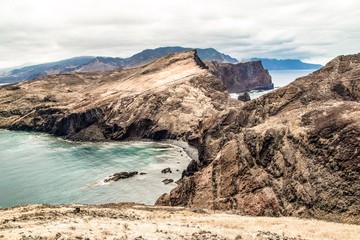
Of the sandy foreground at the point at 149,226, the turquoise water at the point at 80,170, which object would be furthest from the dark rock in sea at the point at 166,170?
the sandy foreground at the point at 149,226

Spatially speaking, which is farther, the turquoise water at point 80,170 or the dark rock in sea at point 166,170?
the dark rock in sea at point 166,170

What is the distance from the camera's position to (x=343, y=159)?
46906 millimetres

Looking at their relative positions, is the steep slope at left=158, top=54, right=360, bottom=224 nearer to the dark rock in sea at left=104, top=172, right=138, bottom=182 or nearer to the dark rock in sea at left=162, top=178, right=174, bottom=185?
the dark rock in sea at left=162, top=178, right=174, bottom=185

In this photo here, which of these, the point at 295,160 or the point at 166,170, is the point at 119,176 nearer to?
the point at 166,170

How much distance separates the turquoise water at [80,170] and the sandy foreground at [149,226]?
33.4 m

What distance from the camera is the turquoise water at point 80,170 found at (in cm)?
7712

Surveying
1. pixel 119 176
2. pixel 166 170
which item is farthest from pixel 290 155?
pixel 119 176

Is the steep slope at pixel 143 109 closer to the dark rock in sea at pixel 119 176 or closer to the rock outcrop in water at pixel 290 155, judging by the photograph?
the dark rock in sea at pixel 119 176

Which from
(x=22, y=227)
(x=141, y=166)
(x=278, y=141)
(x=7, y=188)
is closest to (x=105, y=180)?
(x=141, y=166)

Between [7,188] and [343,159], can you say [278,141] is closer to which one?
[343,159]

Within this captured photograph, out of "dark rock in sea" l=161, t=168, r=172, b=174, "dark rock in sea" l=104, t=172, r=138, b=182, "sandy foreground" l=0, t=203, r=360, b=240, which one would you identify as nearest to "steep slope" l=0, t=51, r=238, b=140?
"dark rock in sea" l=161, t=168, r=172, b=174

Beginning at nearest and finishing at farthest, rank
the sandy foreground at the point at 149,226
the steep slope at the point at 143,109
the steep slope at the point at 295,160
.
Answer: the sandy foreground at the point at 149,226, the steep slope at the point at 295,160, the steep slope at the point at 143,109

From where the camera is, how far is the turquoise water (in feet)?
253

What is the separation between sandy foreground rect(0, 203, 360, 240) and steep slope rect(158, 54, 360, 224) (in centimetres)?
673
